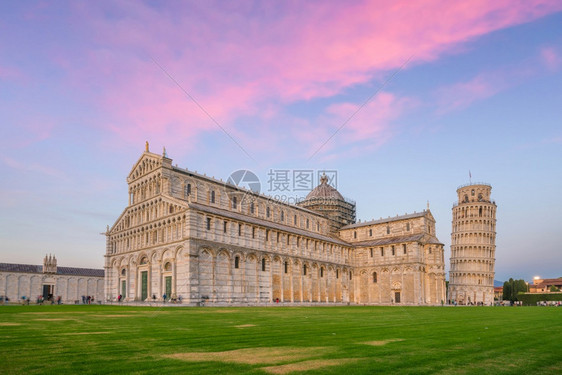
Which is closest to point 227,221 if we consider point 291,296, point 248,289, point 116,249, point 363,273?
point 248,289

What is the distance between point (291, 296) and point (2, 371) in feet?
179

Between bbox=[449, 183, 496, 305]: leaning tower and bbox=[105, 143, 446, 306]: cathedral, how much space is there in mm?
36481

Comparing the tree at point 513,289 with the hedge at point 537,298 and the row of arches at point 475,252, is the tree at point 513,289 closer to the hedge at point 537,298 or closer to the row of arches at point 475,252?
the row of arches at point 475,252

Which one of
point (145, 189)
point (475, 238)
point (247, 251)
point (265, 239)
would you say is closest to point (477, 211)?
point (475, 238)

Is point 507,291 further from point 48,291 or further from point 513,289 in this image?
point 48,291

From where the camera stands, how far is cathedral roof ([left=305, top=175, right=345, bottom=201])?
90.4m

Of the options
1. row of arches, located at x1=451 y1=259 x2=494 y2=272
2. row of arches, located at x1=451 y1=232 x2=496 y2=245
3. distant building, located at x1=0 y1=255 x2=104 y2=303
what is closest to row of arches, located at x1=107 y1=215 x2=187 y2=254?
distant building, located at x1=0 y1=255 x2=104 y2=303

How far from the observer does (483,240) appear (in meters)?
107

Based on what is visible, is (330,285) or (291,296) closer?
(291,296)

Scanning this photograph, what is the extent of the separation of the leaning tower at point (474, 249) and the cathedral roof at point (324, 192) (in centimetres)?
3752

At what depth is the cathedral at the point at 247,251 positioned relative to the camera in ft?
164

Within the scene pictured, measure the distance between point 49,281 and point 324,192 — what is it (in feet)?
175

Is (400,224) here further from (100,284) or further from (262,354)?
(262,354)

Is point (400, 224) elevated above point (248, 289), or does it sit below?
above
